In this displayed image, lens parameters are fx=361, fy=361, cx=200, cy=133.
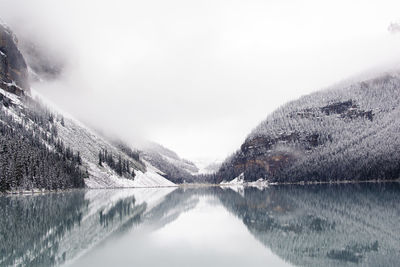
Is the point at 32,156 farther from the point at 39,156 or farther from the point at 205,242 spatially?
the point at 205,242

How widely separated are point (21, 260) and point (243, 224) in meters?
20.8

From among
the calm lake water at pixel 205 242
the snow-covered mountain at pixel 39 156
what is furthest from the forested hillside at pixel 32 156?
the calm lake water at pixel 205 242

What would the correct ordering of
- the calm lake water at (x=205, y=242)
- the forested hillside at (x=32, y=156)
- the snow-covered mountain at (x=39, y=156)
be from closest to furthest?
the calm lake water at (x=205, y=242) < the forested hillside at (x=32, y=156) < the snow-covered mountain at (x=39, y=156)

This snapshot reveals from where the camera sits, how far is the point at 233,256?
20.6 meters

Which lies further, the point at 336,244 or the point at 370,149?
the point at 370,149

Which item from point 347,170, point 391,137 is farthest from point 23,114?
point 391,137

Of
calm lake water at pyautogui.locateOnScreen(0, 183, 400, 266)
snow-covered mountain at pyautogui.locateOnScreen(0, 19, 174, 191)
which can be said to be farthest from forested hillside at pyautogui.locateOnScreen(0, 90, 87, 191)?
calm lake water at pyautogui.locateOnScreen(0, 183, 400, 266)

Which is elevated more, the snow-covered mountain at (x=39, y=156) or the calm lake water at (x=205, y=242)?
the snow-covered mountain at (x=39, y=156)

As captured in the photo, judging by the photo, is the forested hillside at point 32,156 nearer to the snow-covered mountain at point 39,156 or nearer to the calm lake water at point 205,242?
the snow-covered mountain at point 39,156

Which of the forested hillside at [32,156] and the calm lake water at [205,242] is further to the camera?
the forested hillside at [32,156]

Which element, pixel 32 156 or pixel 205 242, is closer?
pixel 205 242


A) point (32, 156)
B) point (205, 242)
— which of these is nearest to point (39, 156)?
point (32, 156)

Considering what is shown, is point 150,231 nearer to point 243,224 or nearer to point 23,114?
point 243,224

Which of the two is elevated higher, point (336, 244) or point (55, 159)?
point (55, 159)
